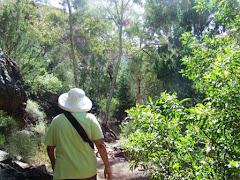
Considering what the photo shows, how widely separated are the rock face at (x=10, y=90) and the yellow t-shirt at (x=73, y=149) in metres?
6.32

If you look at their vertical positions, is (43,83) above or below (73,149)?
above

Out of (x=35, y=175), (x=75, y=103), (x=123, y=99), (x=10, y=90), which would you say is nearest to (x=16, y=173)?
(x=35, y=175)

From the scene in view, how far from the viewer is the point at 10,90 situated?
843 centimetres

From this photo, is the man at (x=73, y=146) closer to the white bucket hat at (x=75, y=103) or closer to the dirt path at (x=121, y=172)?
the white bucket hat at (x=75, y=103)

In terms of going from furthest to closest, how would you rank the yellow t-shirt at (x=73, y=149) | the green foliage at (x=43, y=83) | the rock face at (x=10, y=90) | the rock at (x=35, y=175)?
the green foliage at (x=43, y=83)
the rock face at (x=10, y=90)
the rock at (x=35, y=175)
the yellow t-shirt at (x=73, y=149)

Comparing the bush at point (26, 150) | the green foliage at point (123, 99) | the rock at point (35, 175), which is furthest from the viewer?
the green foliage at point (123, 99)

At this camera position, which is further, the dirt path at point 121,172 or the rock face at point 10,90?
the rock face at point 10,90

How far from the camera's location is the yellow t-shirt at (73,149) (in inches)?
97.9

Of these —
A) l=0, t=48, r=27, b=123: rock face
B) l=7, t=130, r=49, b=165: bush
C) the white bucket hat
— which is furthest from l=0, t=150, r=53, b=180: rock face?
l=0, t=48, r=27, b=123: rock face

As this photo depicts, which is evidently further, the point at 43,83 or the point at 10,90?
the point at 43,83

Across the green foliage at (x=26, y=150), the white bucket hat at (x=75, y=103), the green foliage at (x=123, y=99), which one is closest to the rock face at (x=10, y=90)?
the green foliage at (x=26, y=150)

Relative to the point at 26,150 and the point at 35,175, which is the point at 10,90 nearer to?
the point at 26,150

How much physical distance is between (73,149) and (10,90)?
6734mm

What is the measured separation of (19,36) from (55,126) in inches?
419
